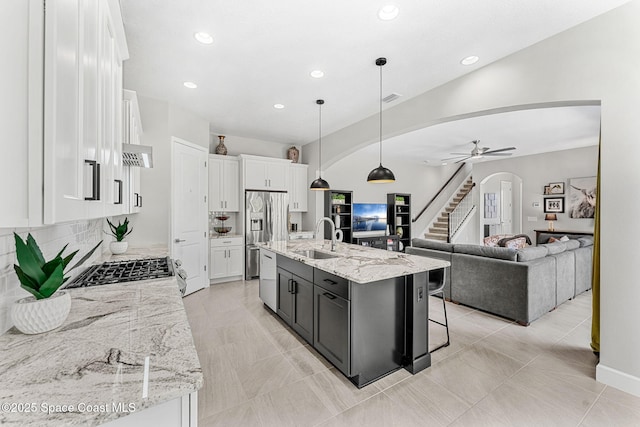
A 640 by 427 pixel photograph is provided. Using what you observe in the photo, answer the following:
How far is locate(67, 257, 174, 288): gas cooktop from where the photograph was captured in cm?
176

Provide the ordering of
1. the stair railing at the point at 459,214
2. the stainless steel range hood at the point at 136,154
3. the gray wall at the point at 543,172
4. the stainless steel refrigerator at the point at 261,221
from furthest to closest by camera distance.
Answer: the stair railing at the point at 459,214 → the gray wall at the point at 543,172 → the stainless steel refrigerator at the point at 261,221 → the stainless steel range hood at the point at 136,154

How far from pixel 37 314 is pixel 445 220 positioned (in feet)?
30.2

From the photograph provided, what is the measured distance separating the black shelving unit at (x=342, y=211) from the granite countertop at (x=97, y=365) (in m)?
5.16

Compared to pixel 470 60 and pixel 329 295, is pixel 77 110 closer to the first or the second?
pixel 329 295

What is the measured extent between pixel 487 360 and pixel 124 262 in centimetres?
344

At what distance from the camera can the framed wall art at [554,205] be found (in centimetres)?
664

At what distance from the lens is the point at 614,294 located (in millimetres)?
2049

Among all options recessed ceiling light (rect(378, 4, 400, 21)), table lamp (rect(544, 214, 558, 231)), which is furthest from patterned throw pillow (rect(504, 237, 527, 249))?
recessed ceiling light (rect(378, 4, 400, 21))

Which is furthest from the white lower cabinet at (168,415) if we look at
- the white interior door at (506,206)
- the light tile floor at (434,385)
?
the white interior door at (506,206)

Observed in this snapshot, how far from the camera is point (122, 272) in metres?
2.03

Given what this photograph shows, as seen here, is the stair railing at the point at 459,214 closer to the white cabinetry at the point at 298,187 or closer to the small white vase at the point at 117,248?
the white cabinetry at the point at 298,187

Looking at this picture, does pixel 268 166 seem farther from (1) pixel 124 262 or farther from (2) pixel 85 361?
(2) pixel 85 361

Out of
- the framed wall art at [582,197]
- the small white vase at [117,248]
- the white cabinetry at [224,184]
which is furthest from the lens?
the framed wall art at [582,197]

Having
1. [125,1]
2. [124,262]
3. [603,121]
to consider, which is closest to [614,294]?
[603,121]
